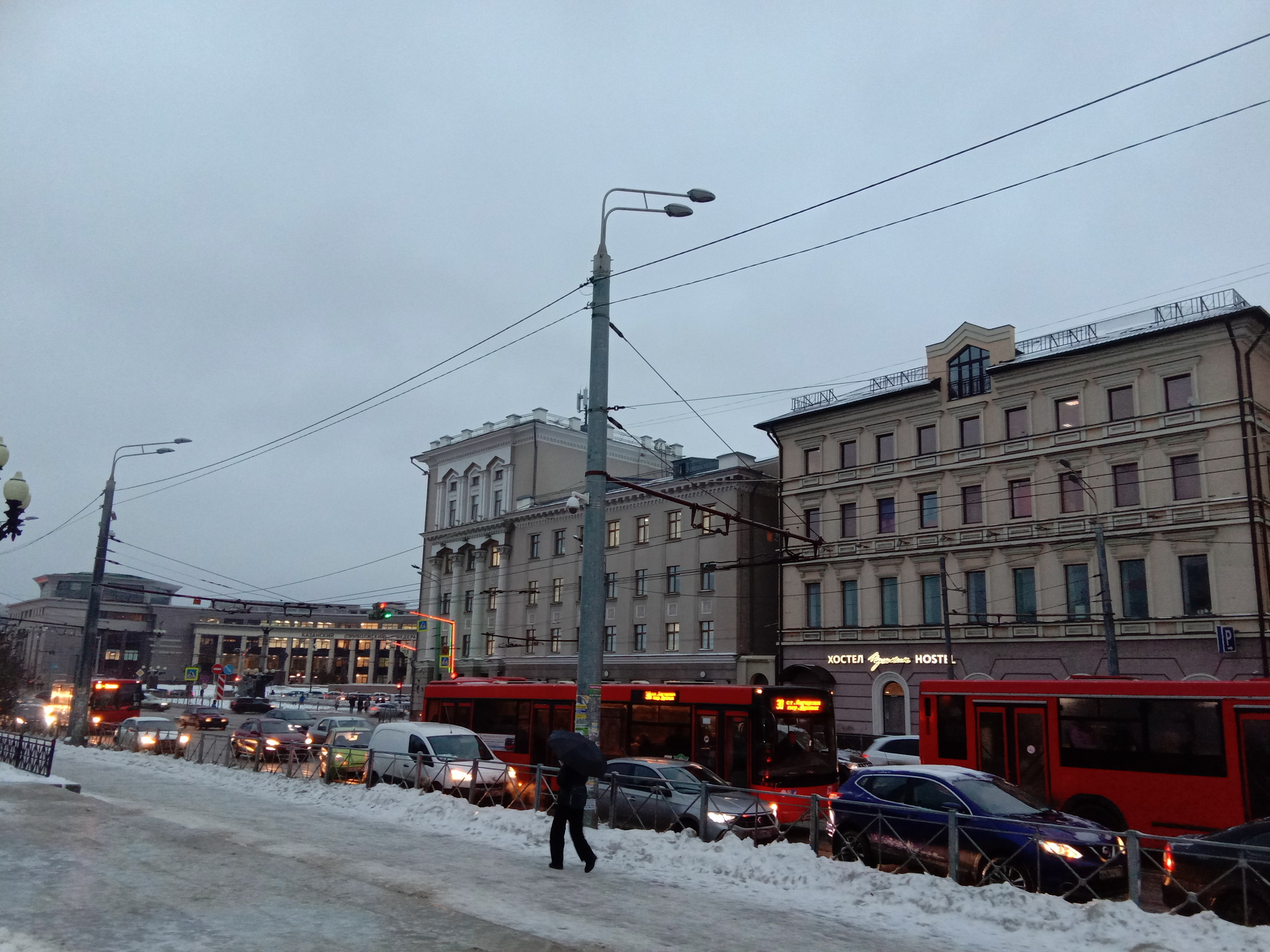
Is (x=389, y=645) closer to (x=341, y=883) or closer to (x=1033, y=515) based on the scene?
(x=1033, y=515)

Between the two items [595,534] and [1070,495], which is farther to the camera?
[1070,495]

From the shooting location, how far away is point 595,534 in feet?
51.1

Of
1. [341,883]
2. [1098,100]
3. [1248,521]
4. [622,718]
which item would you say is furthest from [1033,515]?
[341,883]

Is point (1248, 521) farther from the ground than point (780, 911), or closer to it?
farther from the ground

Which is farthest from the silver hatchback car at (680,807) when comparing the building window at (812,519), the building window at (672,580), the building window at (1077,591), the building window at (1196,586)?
the building window at (672,580)

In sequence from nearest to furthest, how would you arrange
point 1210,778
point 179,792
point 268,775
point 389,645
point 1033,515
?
1. point 1210,778
2. point 179,792
3. point 268,775
4. point 1033,515
5. point 389,645

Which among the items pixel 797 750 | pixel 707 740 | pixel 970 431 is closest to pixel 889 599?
pixel 970 431

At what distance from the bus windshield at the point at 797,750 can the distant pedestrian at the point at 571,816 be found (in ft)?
28.4

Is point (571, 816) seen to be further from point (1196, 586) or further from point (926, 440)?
point (926, 440)

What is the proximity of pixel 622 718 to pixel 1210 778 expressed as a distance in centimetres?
1214

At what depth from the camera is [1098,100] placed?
40.4ft

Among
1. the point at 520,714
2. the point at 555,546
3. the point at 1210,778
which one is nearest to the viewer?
the point at 1210,778

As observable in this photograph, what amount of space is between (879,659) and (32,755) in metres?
31.0

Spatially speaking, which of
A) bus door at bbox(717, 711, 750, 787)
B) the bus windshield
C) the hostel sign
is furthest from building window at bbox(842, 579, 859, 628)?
bus door at bbox(717, 711, 750, 787)
